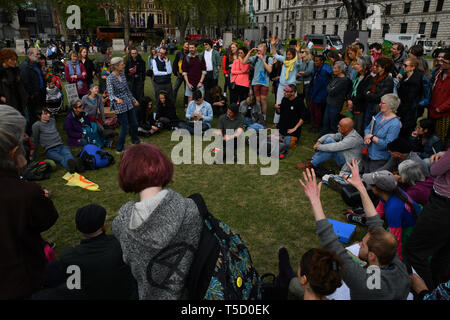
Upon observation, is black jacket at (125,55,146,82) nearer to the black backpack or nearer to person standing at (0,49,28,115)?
person standing at (0,49,28,115)

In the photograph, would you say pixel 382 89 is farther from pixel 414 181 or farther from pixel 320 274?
pixel 320 274

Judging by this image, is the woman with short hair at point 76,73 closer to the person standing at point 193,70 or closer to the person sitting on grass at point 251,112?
the person standing at point 193,70

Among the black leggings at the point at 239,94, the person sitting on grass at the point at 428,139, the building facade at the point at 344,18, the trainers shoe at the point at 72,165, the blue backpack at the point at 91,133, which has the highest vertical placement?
the building facade at the point at 344,18

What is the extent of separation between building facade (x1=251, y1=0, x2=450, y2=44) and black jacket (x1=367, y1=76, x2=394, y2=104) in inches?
1183

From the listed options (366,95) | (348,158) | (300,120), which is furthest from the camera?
(300,120)

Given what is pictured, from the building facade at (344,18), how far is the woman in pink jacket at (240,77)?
28.3m

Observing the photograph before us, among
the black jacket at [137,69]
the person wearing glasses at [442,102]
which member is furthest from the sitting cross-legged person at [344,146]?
the black jacket at [137,69]

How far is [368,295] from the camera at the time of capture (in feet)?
7.14

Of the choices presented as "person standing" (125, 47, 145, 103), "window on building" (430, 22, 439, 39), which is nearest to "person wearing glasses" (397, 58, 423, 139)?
"person standing" (125, 47, 145, 103)

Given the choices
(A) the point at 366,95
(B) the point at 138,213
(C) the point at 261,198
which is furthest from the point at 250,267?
(A) the point at 366,95

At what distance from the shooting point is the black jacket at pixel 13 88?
20.2 feet

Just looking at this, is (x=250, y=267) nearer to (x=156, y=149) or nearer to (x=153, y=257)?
(x=153, y=257)

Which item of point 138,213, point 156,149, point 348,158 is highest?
point 156,149

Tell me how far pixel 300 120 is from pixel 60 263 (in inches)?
230
